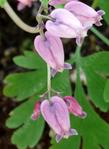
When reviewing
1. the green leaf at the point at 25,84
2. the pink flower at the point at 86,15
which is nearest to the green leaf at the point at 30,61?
the green leaf at the point at 25,84

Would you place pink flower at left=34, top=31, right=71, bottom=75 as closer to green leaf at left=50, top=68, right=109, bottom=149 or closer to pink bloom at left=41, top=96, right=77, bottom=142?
pink bloom at left=41, top=96, right=77, bottom=142

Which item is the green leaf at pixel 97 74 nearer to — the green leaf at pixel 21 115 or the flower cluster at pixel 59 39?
the green leaf at pixel 21 115

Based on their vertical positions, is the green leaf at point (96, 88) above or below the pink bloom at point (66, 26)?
below

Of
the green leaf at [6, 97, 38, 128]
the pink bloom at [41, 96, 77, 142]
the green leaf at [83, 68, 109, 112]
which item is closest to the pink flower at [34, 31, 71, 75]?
the pink bloom at [41, 96, 77, 142]

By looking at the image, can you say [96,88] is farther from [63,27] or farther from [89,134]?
[63,27]

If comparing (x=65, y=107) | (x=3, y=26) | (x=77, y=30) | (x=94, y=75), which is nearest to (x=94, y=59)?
(x=94, y=75)

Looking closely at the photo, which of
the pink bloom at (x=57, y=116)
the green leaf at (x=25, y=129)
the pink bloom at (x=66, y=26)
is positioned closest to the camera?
the pink bloom at (x=66, y=26)

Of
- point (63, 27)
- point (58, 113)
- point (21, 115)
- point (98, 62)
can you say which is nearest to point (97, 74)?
point (98, 62)
